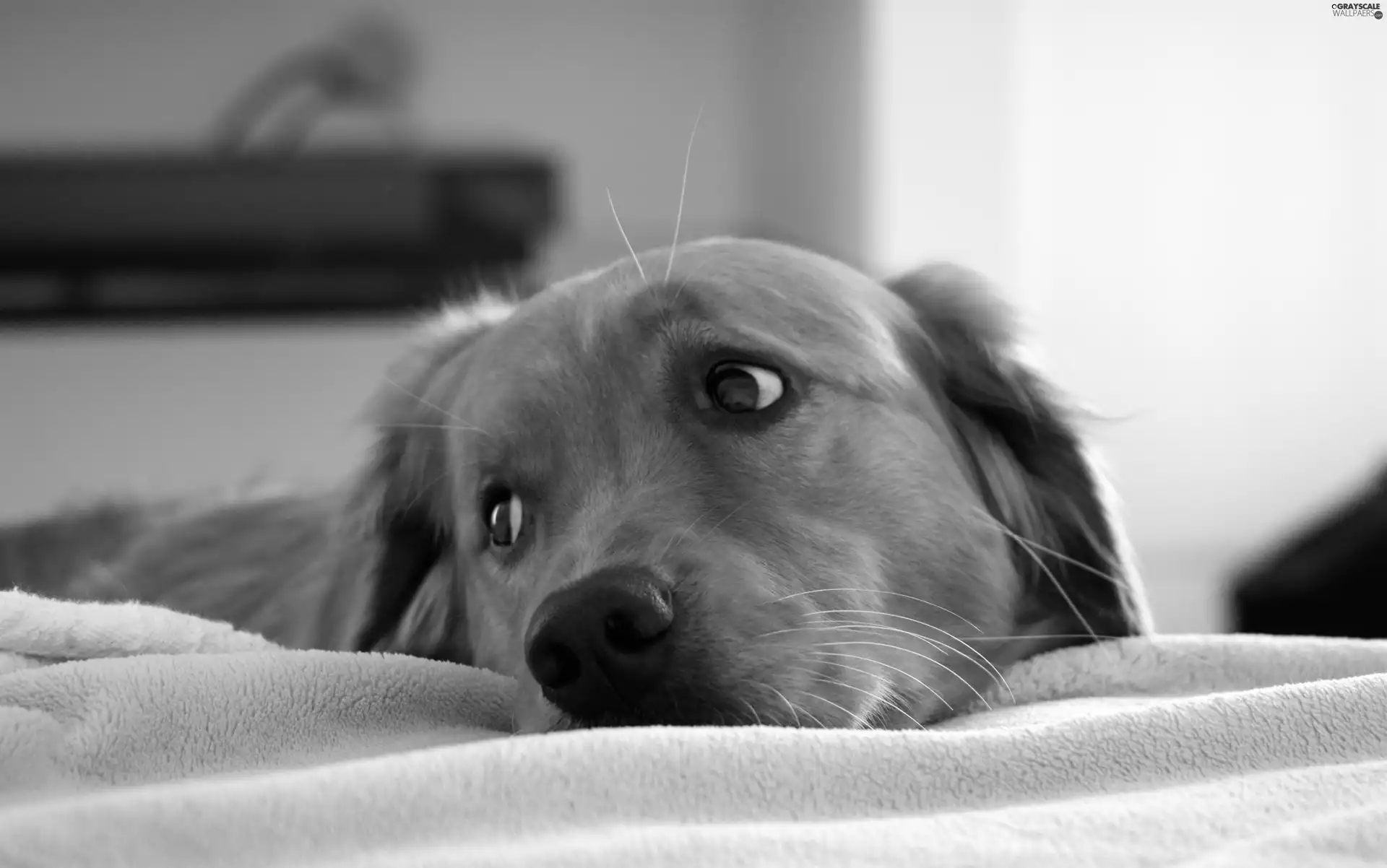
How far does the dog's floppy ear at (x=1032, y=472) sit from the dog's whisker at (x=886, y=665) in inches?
8.7

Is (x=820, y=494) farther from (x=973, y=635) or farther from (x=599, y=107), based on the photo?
(x=599, y=107)

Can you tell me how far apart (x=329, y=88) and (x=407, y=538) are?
12.9 feet

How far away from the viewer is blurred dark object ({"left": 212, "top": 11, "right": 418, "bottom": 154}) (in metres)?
4.94

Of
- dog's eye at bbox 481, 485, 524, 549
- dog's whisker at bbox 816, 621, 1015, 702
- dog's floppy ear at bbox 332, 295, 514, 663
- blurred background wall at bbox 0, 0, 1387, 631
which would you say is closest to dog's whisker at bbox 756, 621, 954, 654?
dog's whisker at bbox 816, 621, 1015, 702

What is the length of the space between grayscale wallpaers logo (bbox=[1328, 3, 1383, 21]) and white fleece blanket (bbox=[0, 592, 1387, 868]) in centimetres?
224

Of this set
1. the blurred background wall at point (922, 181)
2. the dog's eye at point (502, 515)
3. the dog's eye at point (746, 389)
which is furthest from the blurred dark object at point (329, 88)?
the dog's eye at point (746, 389)

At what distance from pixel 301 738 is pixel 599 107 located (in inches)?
181

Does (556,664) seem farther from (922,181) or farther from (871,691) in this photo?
(922,181)

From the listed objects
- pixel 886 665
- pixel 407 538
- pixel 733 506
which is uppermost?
pixel 733 506

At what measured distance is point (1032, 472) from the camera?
1.38 meters

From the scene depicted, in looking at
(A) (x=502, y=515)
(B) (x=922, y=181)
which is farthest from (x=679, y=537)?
(B) (x=922, y=181)

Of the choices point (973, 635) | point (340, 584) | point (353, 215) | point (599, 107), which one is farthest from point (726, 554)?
point (599, 107)

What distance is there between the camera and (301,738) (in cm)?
80

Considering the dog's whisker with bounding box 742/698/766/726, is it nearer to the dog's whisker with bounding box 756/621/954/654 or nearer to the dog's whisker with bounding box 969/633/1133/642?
the dog's whisker with bounding box 756/621/954/654
